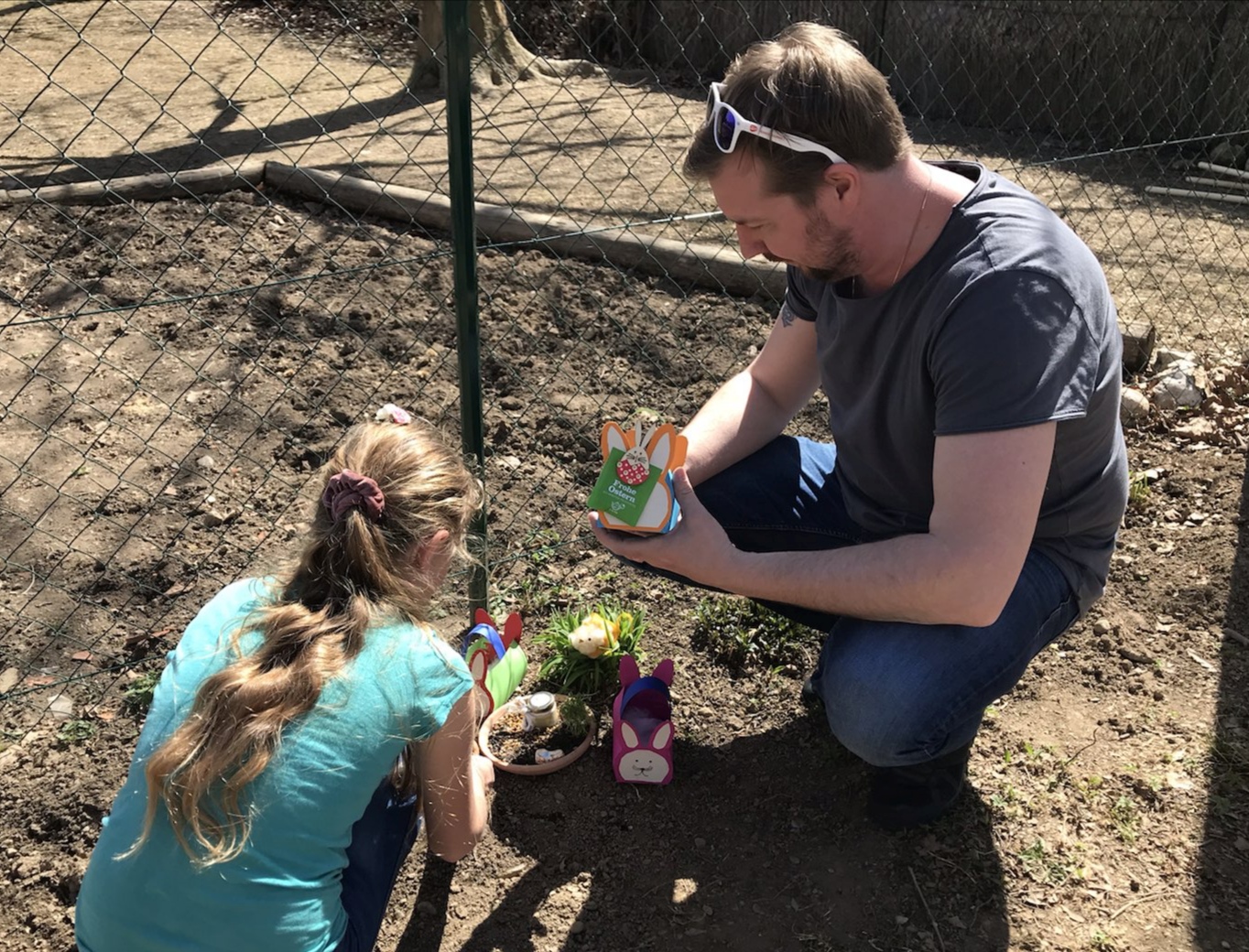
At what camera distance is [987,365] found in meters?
1.62

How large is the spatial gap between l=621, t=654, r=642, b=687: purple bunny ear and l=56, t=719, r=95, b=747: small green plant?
1.14 m

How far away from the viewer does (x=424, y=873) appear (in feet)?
6.72

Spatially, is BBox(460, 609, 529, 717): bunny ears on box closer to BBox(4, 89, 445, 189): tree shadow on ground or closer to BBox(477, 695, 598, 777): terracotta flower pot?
BBox(477, 695, 598, 777): terracotta flower pot

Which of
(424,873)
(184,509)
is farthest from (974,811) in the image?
(184,509)

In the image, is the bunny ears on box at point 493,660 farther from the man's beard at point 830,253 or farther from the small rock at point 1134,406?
the small rock at point 1134,406

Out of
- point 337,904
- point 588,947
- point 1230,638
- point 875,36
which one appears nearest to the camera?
point 337,904

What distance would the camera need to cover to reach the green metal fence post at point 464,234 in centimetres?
192

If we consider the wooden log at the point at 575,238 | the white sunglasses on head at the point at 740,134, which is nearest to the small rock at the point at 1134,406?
the wooden log at the point at 575,238

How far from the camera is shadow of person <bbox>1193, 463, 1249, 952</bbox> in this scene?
6.35ft

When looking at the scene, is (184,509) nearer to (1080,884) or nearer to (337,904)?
(337,904)

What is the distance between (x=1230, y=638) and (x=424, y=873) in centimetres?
199

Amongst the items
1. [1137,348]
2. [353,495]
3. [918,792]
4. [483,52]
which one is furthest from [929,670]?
[483,52]

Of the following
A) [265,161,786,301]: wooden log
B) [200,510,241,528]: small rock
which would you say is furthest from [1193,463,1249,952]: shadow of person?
[200,510,241,528]: small rock

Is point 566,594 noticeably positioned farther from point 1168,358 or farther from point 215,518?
point 1168,358
